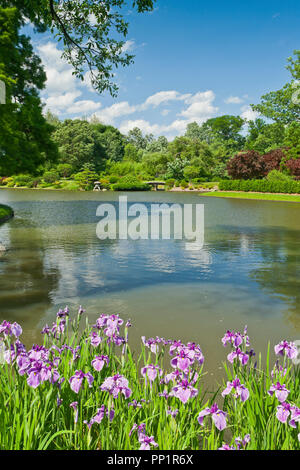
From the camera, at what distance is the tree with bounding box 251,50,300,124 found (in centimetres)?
4134

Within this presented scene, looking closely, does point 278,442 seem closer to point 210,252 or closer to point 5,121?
point 210,252

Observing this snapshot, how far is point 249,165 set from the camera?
4294 centimetres

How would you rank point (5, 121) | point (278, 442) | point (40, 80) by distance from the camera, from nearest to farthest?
point (278, 442), point (5, 121), point (40, 80)

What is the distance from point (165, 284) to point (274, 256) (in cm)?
395

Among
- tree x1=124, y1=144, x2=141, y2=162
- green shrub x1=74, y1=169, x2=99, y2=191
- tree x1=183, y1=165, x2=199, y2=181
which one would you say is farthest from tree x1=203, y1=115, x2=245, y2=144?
green shrub x1=74, y1=169, x2=99, y2=191

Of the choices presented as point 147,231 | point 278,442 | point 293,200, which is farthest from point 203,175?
point 278,442

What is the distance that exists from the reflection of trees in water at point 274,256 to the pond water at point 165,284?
2 centimetres

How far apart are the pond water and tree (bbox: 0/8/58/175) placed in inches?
187

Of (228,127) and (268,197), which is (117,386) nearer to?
(268,197)

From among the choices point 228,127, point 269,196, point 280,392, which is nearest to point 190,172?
point 269,196

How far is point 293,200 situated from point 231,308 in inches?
1053

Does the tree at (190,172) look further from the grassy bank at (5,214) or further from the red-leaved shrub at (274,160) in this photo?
the grassy bank at (5,214)

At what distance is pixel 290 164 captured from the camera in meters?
36.6

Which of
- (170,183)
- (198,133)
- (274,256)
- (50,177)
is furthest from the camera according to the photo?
(198,133)
